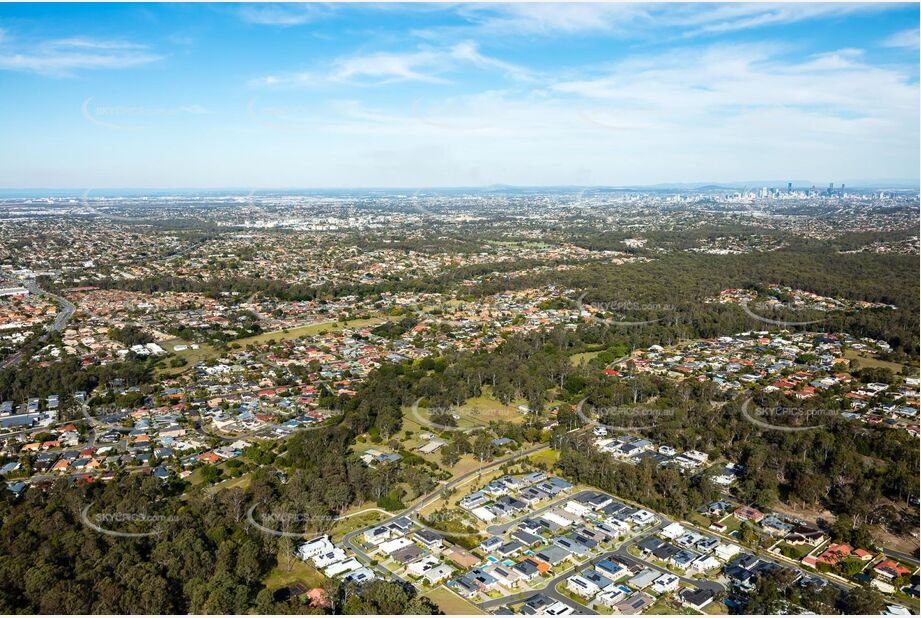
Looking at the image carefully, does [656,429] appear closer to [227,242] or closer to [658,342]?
[658,342]

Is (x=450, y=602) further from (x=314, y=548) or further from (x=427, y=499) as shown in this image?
(x=427, y=499)

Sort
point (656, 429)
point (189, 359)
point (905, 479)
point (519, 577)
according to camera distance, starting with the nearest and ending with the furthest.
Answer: point (519, 577)
point (905, 479)
point (656, 429)
point (189, 359)

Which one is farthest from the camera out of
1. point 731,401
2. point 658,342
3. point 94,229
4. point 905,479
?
point 94,229

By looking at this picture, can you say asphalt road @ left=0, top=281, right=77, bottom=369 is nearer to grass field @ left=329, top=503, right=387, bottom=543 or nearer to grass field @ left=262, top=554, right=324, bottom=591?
grass field @ left=329, top=503, right=387, bottom=543

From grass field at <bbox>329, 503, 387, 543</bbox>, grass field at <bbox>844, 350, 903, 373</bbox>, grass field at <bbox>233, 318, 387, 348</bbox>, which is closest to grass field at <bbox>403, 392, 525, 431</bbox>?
grass field at <bbox>329, 503, 387, 543</bbox>

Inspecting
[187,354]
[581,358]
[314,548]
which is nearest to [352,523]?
[314,548]

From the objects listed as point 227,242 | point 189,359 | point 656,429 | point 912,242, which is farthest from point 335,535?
point 912,242
